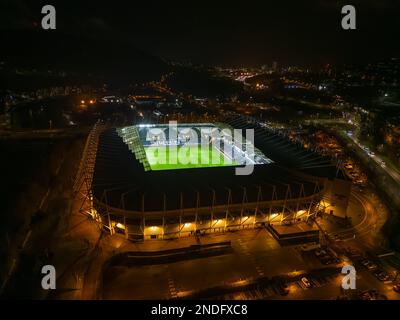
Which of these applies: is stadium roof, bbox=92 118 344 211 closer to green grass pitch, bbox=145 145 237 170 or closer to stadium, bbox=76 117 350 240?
stadium, bbox=76 117 350 240

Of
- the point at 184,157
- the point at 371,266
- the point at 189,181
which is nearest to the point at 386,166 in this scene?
the point at 371,266

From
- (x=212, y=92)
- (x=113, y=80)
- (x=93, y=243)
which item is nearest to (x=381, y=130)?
(x=93, y=243)

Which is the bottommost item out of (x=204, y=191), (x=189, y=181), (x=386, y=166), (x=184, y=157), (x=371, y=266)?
(x=371, y=266)

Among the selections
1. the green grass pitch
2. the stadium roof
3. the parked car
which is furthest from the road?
the green grass pitch

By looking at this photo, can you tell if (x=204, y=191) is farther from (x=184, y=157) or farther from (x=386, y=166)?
(x=386, y=166)

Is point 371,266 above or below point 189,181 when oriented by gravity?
below

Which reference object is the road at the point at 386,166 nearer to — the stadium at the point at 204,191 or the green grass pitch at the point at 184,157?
the stadium at the point at 204,191

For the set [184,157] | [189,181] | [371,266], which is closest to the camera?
[371,266]

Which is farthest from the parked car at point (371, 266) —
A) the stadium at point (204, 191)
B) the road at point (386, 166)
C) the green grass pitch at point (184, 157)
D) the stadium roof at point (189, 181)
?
the road at point (386, 166)
